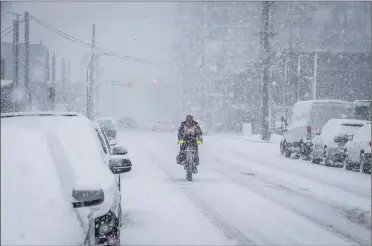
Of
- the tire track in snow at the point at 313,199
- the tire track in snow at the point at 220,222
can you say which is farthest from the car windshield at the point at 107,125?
the tire track in snow at the point at 220,222

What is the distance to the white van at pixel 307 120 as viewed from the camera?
21375 mm

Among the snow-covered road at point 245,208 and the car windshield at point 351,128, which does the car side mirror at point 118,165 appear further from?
the car windshield at point 351,128

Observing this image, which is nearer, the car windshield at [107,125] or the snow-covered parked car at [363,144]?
the snow-covered parked car at [363,144]

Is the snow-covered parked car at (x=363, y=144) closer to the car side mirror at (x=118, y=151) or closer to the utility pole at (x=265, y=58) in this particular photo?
the car side mirror at (x=118, y=151)

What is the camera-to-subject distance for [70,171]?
3.84 meters

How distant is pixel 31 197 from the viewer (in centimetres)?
330

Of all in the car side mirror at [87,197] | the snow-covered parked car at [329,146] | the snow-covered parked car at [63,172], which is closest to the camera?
the snow-covered parked car at [63,172]

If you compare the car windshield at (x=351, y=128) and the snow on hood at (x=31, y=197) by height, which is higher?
the car windshield at (x=351, y=128)

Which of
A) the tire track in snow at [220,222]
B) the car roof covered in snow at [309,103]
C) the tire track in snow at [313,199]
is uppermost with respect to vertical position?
the car roof covered in snow at [309,103]

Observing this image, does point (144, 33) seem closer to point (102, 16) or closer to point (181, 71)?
point (102, 16)

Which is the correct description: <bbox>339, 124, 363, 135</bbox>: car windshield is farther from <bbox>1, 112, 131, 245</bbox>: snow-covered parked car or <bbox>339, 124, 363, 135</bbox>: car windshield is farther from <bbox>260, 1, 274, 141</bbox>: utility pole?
<bbox>260, 1, 274, 141</bbox>: utility pole

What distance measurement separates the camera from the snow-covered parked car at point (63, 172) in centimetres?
333

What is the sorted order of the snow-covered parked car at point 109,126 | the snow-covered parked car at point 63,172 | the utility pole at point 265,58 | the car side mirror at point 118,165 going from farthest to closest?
the utility pole at point 265,58, the snow-covered parked car at point 109,126, the car side mirror at point 118,165, the snow-covered parked car at point 63,172

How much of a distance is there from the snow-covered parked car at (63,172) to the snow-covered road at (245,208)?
1980 mm
